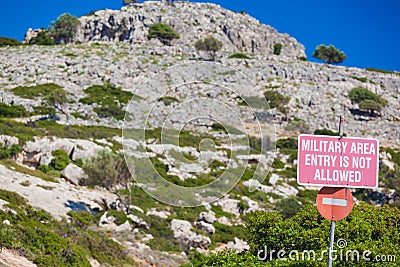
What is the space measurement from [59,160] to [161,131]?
933cm

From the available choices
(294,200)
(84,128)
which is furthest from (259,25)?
(294,200)

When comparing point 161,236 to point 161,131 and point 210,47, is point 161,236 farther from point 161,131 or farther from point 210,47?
point 210,47

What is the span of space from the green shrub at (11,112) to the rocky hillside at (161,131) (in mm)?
148

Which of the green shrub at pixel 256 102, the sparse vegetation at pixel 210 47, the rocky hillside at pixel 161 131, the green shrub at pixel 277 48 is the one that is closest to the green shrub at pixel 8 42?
the rocky hillside at pixel 161 131

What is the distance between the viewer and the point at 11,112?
48.0 meters

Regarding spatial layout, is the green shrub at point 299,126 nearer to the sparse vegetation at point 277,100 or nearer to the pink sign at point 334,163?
the sparse vegetation at point 277,100

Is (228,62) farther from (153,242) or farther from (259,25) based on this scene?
(153,242)

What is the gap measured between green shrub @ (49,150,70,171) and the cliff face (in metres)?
70.1

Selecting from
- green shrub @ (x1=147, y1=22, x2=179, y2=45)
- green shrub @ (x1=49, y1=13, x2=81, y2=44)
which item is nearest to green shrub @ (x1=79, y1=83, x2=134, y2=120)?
green shrub @ (x1=147, y1=22, x2=179, y2=45)

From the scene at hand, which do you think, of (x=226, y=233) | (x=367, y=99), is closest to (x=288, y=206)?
(x=226, y=233)

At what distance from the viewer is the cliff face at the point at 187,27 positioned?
108 metres

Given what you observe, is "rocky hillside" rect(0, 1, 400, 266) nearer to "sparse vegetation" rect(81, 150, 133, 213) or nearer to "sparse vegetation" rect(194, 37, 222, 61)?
"sparse vegetation" rect(81, 150, 133, 213)

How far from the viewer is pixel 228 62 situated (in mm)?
83062

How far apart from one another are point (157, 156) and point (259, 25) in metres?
88.8
